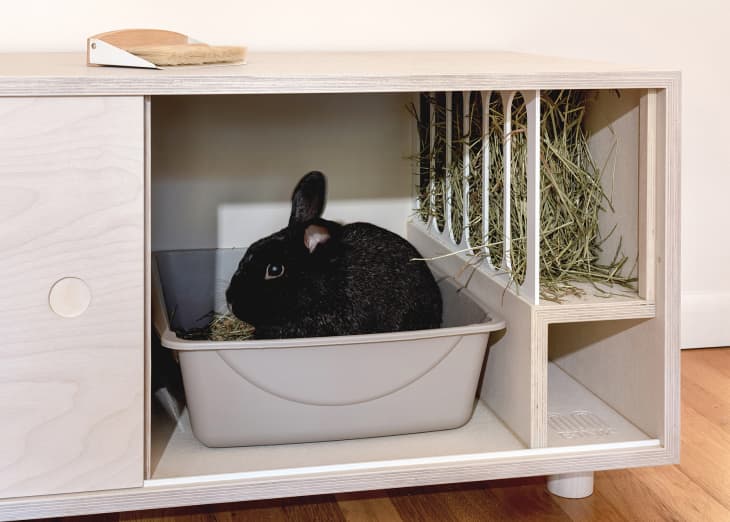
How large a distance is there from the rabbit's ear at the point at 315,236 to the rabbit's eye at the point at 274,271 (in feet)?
0.15

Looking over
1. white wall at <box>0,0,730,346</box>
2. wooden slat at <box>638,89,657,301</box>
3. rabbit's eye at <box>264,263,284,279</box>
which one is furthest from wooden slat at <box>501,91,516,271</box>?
white wall at <box>0,0,730,346</box>

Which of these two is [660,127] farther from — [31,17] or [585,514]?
[31,17]

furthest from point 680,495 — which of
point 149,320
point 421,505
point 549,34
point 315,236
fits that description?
point 549,34

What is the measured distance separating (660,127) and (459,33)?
0.69 metres

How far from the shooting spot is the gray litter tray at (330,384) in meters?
1.10

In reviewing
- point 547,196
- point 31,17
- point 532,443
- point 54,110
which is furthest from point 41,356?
point 31,17

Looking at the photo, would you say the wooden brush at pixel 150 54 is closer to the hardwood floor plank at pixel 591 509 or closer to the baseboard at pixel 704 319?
the hardwood floor plank at pixel 591 509

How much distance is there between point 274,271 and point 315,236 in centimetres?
7

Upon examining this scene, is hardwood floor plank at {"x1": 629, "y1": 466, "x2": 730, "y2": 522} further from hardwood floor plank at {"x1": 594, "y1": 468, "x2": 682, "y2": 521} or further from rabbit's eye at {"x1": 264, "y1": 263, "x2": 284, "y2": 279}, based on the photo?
rabbit's eye at {"x1": 264, "y1": 263, "x2": 284, "y2": 279}

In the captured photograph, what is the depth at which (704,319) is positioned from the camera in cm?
186

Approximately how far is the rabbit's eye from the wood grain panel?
0.26 metres

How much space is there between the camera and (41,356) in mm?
976

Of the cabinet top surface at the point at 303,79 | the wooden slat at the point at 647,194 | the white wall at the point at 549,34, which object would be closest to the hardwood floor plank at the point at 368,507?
the wooden slat at the point at 647,194

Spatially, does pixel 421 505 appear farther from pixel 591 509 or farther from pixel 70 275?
pixel 70 275
